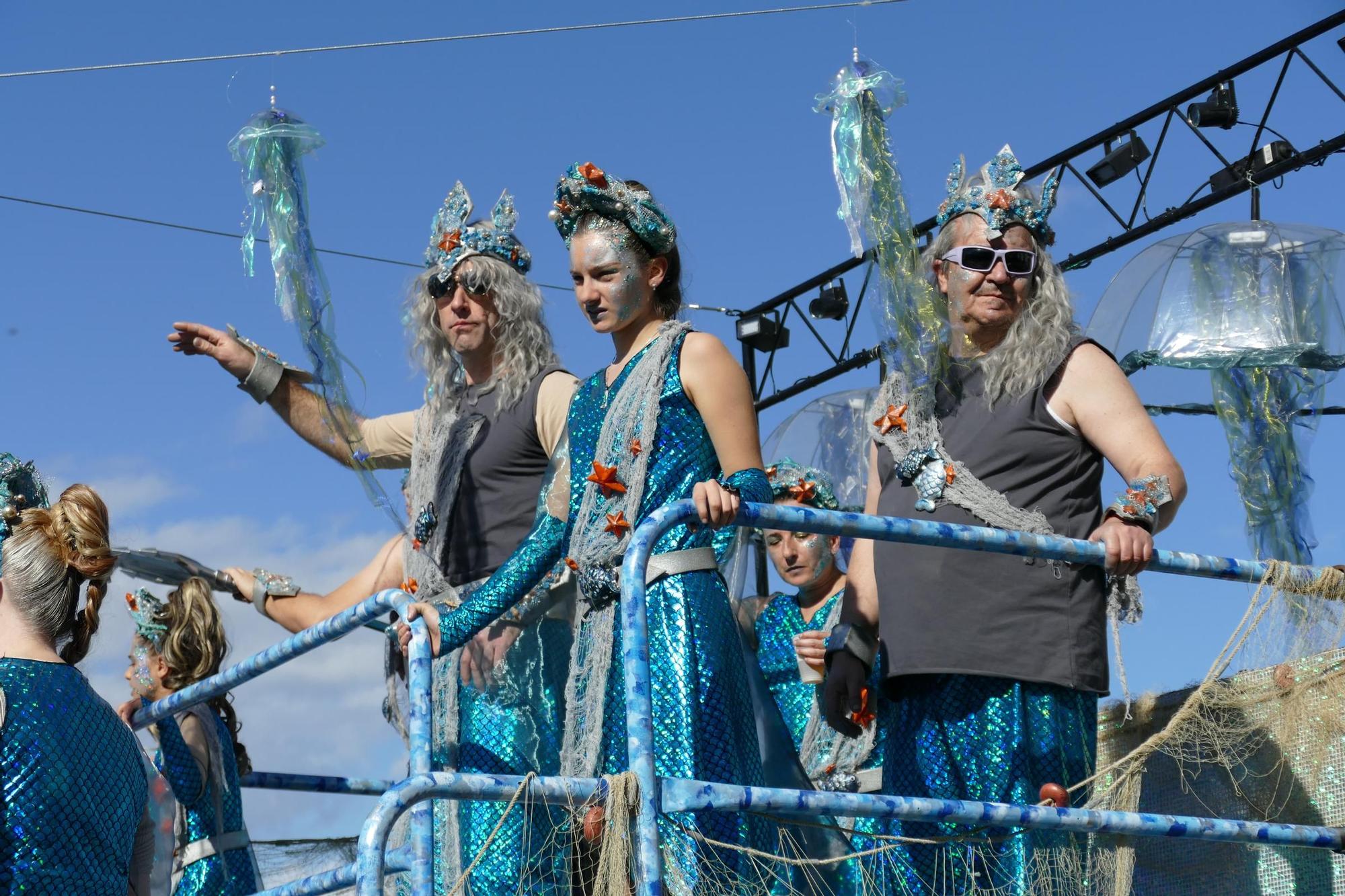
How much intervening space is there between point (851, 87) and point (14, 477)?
6.58ft

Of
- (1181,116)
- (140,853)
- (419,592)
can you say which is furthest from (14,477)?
(1181,116)

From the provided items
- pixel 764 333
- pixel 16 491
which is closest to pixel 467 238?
pixel 16 491

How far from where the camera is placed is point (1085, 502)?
11.1 ft

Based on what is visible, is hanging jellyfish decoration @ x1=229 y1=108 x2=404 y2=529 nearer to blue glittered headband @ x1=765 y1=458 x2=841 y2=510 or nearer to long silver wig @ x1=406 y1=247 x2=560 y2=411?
long silver wig @ x1=406 y1=247 x2=560 y2=411

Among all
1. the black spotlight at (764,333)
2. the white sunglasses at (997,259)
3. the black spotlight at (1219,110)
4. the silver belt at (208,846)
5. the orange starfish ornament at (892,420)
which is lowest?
the silver belt at (208,846)

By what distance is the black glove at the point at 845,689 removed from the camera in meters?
3.55

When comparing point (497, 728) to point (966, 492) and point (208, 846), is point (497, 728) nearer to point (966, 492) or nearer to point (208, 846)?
point (966, 492)

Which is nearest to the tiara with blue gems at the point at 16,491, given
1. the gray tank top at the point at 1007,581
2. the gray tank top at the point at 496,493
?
the gray tank top at the point at 496,493

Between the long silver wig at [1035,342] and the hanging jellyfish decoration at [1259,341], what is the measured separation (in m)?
2.59

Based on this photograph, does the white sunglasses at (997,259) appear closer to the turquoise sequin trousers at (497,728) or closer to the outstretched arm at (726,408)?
the outstretched arm at (726,408)

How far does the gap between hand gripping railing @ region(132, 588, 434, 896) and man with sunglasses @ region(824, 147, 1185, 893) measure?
928 mm

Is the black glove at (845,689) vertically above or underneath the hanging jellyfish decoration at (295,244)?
underneath

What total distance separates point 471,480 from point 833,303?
5.63 m

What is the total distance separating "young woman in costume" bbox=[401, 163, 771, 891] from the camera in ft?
10.4
